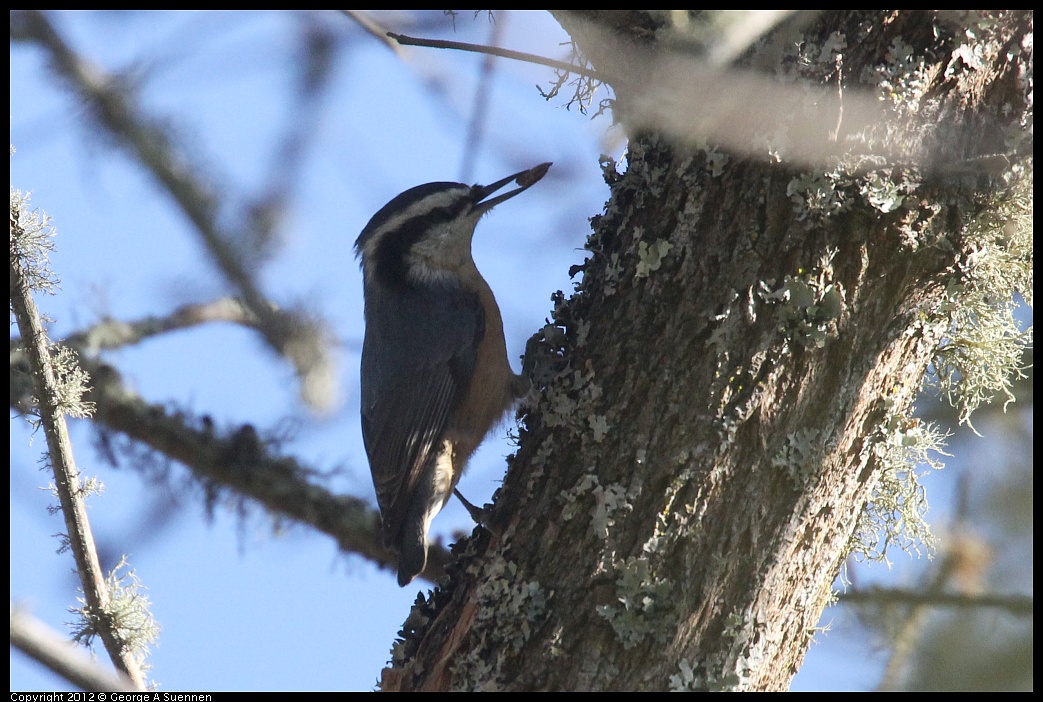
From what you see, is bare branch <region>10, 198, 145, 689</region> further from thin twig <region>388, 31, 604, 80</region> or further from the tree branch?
thin twig <region>388, 31, 604, 80</region>

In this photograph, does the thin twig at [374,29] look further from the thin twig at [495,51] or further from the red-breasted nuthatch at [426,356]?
the red-breasted nuthatch at [426,356]

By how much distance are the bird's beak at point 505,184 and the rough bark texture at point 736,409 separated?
1.15 m

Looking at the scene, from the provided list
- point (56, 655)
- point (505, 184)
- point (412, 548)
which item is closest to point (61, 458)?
point (56, 655)

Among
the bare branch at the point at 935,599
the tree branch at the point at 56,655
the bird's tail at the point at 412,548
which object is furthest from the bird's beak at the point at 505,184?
the tree branch at the point at 56,655

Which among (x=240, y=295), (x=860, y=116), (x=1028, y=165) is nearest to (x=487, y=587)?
(x=240, y=295)

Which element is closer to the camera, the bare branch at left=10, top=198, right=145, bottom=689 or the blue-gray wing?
the bare branch at left=10, top=198, right=145, bottom=689

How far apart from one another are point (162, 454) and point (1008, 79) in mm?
3152

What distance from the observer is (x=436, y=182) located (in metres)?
3.81

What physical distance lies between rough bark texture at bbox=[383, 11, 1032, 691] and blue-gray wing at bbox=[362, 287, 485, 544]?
1.06 m

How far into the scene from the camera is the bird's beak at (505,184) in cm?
344

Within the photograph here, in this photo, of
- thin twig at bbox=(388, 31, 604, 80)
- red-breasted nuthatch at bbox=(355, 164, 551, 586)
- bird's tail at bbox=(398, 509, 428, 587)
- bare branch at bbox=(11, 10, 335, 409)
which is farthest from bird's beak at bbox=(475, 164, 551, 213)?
bird's tail at bbox=(398, 509, 428, 587)

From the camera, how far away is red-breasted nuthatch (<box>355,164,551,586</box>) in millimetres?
3355

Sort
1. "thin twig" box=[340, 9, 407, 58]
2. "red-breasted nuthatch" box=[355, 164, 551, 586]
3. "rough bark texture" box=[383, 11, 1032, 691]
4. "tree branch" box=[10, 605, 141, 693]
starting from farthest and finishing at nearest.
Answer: "red-breasted nuthatch" box=[355, 164, 551, 586] < "thin twig" box=[340, 9, 407, 58] < "rough bark texture" box=[383, 11, 1032, 691] < "tree branch" box=[10, 605, 141, 693]

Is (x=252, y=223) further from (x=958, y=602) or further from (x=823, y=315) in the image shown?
(x=958, y=602)
